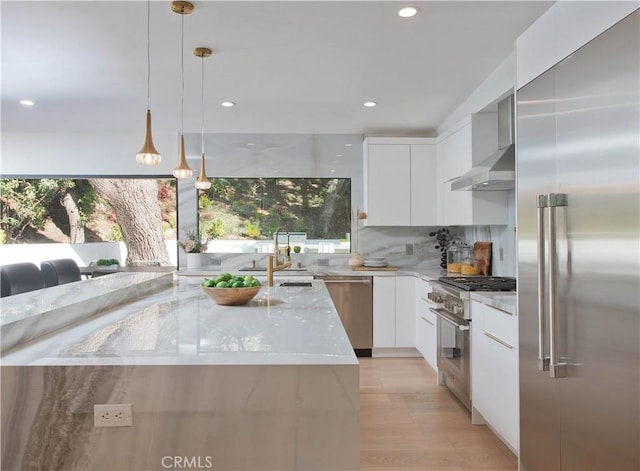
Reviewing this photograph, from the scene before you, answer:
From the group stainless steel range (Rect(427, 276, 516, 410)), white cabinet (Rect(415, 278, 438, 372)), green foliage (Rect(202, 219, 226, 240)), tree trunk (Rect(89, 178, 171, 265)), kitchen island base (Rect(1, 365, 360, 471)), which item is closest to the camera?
kitchen island base (Rect(1, 365, 360, 471))

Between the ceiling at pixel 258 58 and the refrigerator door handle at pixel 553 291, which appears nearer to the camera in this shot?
the refrigerator door handle at pixel 553 291

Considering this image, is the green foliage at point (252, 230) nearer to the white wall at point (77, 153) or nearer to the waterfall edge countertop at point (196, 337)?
the white wall at point (77, 153)

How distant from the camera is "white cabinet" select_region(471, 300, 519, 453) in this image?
235cm

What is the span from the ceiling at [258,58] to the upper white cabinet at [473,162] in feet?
1.00

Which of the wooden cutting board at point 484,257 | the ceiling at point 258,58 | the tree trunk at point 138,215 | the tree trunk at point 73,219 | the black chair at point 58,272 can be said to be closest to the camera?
the ceiling at point 258,58

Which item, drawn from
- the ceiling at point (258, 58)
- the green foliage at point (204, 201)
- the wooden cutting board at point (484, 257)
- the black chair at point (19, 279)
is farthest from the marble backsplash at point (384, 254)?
the black chair at point (19, 279)

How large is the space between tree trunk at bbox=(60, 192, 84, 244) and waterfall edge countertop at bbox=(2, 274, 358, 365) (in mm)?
3991

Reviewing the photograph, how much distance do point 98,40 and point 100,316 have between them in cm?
173

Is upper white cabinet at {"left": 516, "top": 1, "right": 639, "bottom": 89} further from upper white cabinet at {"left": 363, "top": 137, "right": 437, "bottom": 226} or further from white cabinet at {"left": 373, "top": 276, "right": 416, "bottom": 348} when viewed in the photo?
white cabinet at {"left": 373, "top": 276, "right": 416, "bottom": 348}

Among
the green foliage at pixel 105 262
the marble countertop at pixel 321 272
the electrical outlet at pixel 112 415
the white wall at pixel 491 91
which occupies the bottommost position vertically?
the electrical outlet at pixel 112 415

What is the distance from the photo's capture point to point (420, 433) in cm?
274

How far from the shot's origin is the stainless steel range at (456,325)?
3000mm

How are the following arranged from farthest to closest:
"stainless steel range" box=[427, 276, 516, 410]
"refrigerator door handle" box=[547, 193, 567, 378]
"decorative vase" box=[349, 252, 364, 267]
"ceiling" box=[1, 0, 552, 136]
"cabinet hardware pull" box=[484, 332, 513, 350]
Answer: "decorative vase" box=[349, 252, 364, 267]
"stainless steel range" box=[427, 276, 516, 410]
"cabinet hardware pull" box=[484, 332, 513, 350]
"ceiling" box=[1, 0, 552, 136]
"refrigerator door handle" box=[547, 193, 567, 378]

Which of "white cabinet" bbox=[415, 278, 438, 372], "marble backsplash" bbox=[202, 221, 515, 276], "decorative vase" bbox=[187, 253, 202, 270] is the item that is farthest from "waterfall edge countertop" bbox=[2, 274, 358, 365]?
"marble backsplash" bbox=[202, 221, 515, 276]
